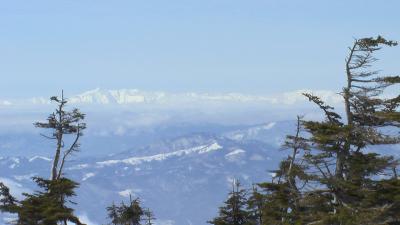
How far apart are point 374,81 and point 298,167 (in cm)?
485

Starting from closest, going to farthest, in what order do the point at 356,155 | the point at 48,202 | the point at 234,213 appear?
the point at 356,155
the point at 48,202
the point at 234,213

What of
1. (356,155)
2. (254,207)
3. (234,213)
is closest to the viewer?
(356,155)

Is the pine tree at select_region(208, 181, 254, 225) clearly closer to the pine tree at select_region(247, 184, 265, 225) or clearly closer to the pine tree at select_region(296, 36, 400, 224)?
the pine tree at select_region(247, 184, 265, 225)

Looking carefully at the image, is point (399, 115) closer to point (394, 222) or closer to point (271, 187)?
point (394, 222)

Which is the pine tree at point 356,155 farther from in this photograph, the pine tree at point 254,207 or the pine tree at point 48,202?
the pine tree at point 254,207

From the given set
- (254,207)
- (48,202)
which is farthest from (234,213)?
(48,202)

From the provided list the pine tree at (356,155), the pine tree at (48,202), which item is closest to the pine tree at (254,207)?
the pine tree at (48,202)

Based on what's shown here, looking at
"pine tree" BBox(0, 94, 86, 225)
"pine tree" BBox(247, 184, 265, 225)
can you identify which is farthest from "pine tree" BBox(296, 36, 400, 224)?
"pine tree" BBox(247, 184, 265, 225)

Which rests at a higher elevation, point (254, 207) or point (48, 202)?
point (48, 202)

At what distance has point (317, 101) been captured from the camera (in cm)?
2631

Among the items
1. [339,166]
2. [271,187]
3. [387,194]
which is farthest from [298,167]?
[271,187]

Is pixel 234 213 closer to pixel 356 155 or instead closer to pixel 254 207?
pixel 254 207

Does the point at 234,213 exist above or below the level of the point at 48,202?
below

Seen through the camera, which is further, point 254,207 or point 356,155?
point 254,207
